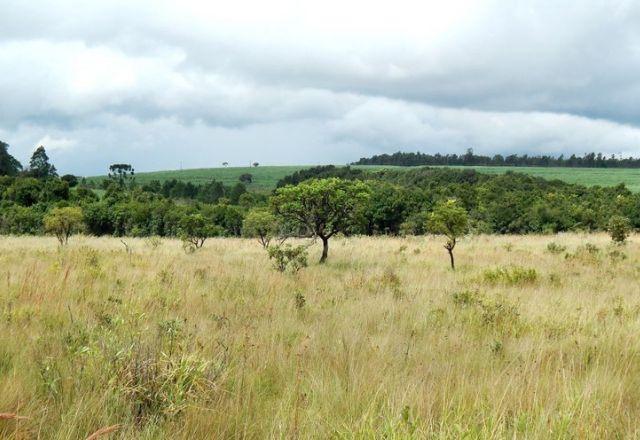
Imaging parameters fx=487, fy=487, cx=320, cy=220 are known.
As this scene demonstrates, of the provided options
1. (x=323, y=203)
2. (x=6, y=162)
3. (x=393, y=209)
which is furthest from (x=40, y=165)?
(x=323, y=203)

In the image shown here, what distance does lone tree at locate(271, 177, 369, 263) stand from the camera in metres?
18.2

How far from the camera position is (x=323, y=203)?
1858 cm

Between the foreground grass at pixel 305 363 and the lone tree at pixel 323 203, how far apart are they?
9814mm

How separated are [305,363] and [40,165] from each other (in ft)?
379

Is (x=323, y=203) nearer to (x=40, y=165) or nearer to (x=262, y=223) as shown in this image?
(x=262, y=223)

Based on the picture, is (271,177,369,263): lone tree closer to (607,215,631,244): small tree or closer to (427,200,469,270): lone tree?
(427,200,469,270): lone tree

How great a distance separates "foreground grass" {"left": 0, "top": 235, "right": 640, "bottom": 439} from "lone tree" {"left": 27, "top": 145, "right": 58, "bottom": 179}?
108 metres

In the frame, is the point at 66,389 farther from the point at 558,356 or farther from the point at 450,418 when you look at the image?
the point at 558,356

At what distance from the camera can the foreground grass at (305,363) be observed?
299 cm

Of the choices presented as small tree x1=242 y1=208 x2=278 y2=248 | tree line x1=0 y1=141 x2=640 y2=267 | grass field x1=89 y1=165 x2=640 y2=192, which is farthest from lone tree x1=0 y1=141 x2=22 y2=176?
small tree x1=242 y1=208 x2=278 y2=248

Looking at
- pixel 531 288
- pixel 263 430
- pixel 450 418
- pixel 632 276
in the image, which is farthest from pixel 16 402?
pixel 632 276

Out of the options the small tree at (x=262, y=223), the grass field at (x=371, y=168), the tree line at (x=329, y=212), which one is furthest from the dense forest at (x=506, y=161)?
the small tree at (x=262, y=223)

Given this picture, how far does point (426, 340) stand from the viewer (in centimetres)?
540

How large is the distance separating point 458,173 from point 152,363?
100480mm
